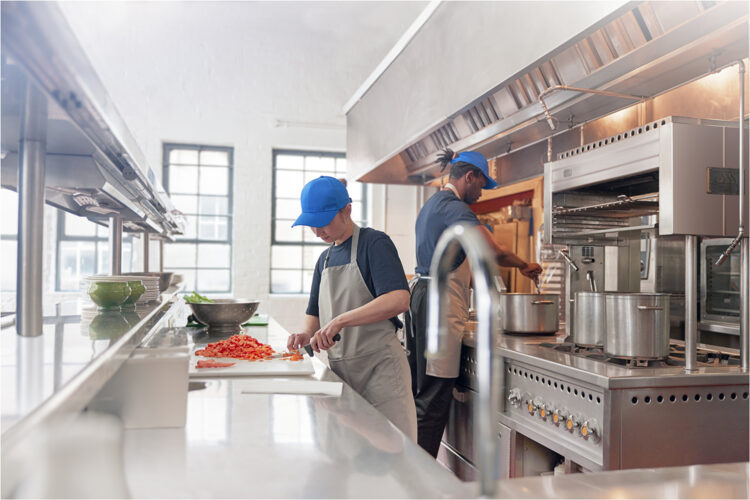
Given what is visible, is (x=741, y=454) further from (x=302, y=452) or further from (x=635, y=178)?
(x=302, y=452)

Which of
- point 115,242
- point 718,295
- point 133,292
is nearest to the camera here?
point 133,292

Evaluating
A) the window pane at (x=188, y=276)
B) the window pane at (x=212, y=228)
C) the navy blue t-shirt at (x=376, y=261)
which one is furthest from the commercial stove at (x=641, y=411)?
the window pane at (x=188, y=276)

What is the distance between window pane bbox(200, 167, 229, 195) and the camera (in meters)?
7.19

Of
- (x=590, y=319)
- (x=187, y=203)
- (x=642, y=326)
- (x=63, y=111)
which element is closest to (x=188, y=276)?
(x=187, y=203)

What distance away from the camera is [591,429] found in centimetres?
195

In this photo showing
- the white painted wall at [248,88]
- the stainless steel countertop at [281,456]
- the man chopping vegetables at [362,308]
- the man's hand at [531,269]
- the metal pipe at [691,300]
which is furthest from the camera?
the white painted wall at [248,88]

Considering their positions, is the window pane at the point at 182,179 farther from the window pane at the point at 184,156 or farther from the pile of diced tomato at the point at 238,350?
the pile of diced tomato at the point at 238,350

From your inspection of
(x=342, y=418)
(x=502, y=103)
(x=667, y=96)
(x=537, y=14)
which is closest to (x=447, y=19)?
(x=502, y=103)

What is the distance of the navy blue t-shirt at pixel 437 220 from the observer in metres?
3.04

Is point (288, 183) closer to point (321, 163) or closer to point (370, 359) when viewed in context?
point (321, 163)

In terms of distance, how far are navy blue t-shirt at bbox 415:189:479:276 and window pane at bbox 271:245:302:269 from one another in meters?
4.27

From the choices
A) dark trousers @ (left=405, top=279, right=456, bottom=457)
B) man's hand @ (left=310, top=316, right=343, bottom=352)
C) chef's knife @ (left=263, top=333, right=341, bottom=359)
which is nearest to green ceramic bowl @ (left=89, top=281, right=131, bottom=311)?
chef's knife @ (left=263, top=333, right=341, bottom=359)

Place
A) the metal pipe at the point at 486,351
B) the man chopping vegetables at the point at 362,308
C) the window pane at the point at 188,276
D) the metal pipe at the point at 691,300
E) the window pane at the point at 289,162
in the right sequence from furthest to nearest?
the window pane at the point at 289,162, the window pane at the point at 188,276, the man chopping vegetables at the point at 362,308, the metal pipe at the point at 691,300, the metal pipe at the point at 486,351

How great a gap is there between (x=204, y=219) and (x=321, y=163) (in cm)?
159
